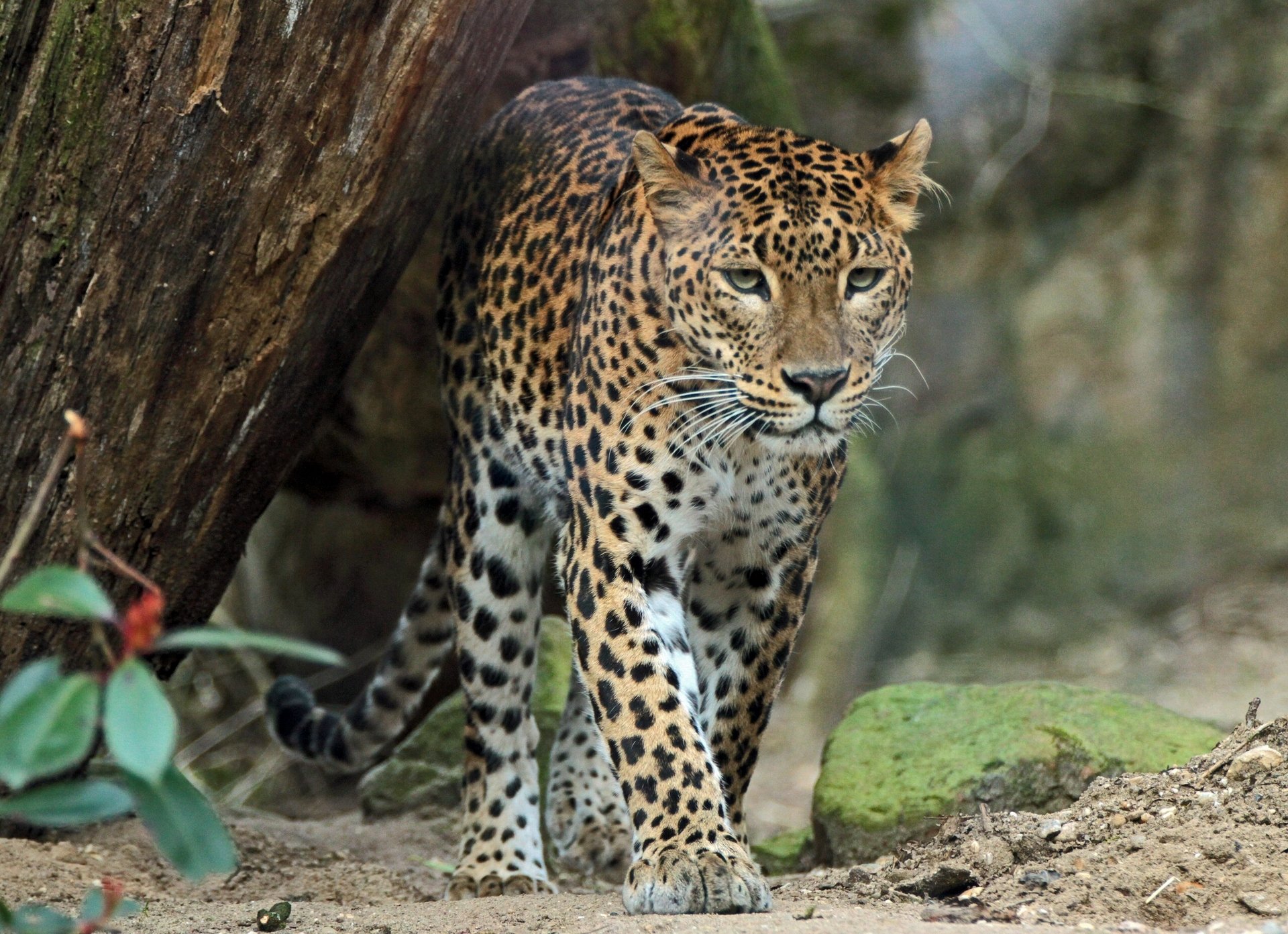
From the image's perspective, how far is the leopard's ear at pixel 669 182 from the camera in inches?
196

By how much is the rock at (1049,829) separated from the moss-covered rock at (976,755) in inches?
36.0

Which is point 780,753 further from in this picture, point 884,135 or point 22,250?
point 22,250

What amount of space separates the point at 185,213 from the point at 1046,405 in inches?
317

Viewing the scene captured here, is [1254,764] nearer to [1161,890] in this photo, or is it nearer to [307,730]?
[1161,890]

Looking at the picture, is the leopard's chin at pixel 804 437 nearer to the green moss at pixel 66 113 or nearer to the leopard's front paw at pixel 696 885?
the leopard's front paw at pixel 696 885

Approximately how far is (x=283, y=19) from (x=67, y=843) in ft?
10.6

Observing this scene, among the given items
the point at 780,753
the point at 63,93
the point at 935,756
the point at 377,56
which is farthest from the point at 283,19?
the point at 780,753

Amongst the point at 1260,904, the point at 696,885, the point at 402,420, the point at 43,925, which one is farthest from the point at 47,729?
the point at 402,420

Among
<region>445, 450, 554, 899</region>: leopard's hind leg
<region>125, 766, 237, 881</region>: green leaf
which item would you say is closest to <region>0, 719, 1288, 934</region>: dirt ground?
<region>445, 450, 554, 899</region>: leopard's hind leg

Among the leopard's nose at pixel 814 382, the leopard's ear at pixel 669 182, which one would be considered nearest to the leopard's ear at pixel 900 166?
the leopard's ear at pixel 669 182

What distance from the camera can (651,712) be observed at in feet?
15.5

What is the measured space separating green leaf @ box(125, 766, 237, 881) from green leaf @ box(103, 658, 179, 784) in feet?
0.56

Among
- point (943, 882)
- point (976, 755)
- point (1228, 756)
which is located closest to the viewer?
point (943, 882)

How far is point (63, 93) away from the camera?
4.71 meters
